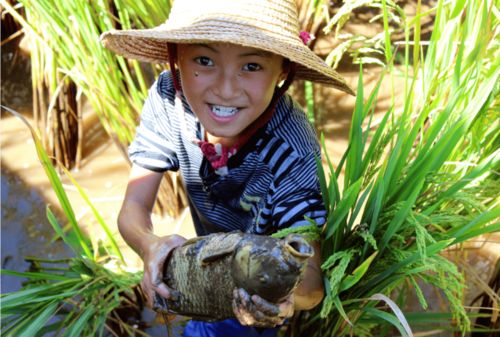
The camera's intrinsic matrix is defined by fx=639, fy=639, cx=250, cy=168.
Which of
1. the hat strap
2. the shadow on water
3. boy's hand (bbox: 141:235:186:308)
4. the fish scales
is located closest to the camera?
the fish scales

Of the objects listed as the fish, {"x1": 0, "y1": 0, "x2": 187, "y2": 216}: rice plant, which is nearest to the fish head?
the fish

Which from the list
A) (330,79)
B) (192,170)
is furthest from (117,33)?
(330,79)

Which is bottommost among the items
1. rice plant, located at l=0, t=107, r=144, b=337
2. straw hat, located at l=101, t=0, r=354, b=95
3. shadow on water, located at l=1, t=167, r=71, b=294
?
shadow on water, located at l=1, t=167, r=71, b=294

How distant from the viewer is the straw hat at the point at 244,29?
1.22 m

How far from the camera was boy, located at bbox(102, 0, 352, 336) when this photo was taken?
4.15 ft

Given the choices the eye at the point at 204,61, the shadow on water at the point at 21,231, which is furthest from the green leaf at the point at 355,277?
the shadow on water at the point at 21,231

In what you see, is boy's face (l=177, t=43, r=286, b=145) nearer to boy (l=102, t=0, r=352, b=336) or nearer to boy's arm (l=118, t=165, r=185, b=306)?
boy (l=102, t=0, r=352, b=336)

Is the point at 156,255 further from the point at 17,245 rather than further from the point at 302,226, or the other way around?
the point at 17,245

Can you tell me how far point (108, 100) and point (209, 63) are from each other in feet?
2.83

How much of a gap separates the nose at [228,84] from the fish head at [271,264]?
469 mm

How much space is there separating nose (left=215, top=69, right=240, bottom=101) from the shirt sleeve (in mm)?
286

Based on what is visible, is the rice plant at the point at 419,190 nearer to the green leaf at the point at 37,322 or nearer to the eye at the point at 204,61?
the eye at the point at 204,61

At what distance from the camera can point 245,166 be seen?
144 centimetres

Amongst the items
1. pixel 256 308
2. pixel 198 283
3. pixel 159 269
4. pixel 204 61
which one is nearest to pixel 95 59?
pixel 204 61
